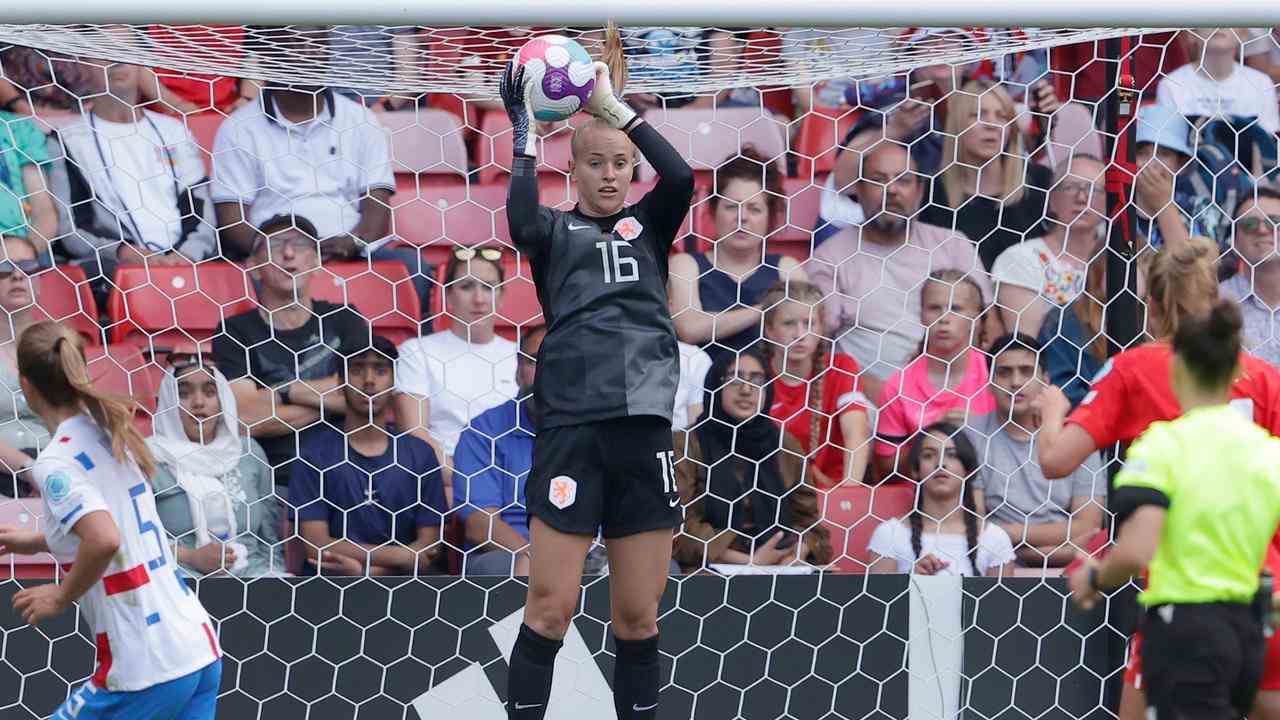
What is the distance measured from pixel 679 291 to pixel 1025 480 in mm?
1118

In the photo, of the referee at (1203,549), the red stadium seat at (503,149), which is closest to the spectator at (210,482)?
the red stadium seat at (503,149)

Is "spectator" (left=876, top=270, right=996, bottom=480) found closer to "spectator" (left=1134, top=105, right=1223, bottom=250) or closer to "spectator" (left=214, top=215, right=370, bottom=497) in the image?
"spectator" (left=1134, top=105, right=1223, bottom=250)

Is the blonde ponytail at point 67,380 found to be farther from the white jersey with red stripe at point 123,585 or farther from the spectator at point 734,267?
the spectator at point 734,267

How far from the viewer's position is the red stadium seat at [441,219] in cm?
450

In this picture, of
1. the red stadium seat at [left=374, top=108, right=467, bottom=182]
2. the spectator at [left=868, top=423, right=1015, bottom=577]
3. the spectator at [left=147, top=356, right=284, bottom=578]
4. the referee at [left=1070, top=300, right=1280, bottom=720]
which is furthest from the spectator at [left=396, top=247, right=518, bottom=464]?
the referee at [left=1070, top=300, right=1280, bottom=720]

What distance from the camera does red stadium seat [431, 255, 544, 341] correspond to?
4.40m

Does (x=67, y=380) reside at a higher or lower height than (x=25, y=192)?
higher

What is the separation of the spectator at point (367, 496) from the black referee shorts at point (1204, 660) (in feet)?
7.37

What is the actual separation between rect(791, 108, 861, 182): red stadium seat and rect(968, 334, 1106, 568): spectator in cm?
79

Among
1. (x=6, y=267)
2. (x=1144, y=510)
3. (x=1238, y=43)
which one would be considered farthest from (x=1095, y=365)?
(x=6, y=267)

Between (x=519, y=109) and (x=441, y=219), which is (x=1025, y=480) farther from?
(x=519, y=109)

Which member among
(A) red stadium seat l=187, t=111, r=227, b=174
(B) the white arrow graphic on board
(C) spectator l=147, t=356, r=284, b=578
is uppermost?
(A) red stadium seat l=187, t=111, r=227, b=174

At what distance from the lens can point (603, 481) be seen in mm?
2916

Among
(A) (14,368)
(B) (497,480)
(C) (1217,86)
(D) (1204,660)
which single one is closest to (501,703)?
(B) (497,480)
